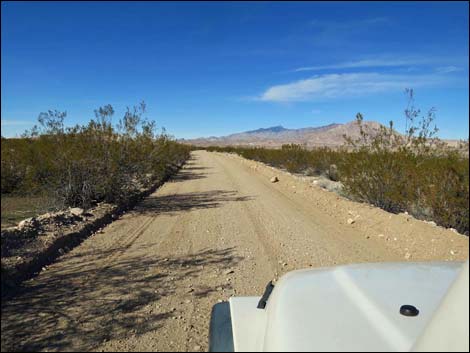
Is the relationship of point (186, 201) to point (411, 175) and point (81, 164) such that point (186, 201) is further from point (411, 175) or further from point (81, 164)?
point (411, 175)

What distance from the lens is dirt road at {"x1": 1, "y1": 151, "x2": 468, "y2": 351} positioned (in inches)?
155

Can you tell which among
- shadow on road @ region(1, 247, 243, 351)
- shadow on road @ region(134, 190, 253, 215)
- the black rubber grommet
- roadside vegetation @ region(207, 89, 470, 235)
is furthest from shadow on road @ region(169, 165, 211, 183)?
the black rubber grommet

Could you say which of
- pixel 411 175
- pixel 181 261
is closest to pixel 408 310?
pixel 181 261

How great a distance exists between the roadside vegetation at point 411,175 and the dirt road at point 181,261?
437mm

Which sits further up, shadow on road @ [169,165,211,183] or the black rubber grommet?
the black rubber grommet

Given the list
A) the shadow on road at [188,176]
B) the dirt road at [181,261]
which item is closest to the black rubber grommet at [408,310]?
the dirt road at [181,261]

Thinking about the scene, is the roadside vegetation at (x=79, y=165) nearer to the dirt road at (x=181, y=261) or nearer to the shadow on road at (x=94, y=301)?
the dirt road at (x=181, y=261)

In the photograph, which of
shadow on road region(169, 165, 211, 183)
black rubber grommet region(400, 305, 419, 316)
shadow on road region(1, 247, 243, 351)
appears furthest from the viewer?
shadow on road region(169, 165, 211, 183)

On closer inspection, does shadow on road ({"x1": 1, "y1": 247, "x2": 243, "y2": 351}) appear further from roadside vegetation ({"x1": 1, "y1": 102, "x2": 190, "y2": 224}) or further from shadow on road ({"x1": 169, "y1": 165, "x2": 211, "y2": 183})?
shadow on road ({"x1": 169, "y1": 165, "x2": 211, "y2": 183})

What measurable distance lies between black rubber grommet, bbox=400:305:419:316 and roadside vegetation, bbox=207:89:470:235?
3440 millimetres

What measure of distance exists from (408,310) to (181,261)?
5.38 m

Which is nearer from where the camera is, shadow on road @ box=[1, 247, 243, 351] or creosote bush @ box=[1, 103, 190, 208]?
shadow on road @ box=[1, 247, 243, 351]

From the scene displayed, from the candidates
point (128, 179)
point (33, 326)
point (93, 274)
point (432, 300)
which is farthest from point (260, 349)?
point (128, 179)

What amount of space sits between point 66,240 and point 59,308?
3.63 metres
